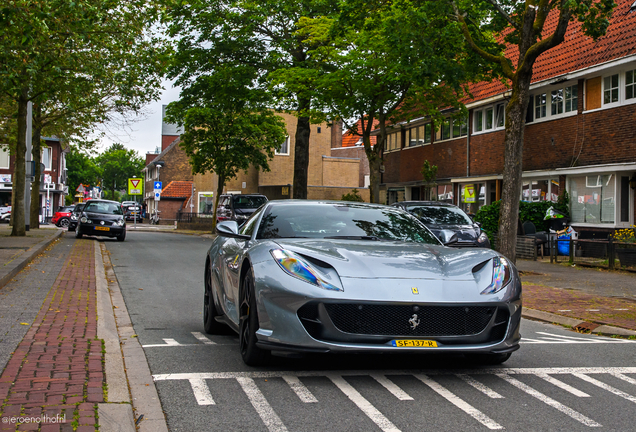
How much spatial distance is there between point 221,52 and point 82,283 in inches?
737

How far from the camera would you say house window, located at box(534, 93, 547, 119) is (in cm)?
2402

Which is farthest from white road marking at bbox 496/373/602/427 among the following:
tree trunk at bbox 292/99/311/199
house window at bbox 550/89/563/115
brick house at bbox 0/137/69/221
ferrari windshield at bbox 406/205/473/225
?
brick house at bbox 0/137/69/221

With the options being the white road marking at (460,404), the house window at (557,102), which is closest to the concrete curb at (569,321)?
the white road marking at (460,404)

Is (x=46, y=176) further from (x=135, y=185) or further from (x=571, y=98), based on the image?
(x=571, y=98)

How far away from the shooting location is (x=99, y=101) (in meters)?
26.3

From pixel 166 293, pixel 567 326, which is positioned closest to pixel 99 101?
pixel 166 293

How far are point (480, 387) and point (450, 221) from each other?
38.2 ft

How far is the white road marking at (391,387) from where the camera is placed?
4629mm

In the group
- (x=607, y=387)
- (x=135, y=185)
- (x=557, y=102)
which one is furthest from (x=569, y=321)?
(x=135, y=185)

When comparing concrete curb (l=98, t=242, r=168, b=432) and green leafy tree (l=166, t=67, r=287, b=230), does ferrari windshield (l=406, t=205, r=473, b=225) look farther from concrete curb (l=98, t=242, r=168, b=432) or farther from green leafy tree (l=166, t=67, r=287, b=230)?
green leafy tree (l=166, t=67, r=287, b=230)

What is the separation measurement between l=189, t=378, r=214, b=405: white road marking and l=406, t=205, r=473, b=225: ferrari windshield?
11.9 m

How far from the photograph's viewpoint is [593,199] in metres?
21.2

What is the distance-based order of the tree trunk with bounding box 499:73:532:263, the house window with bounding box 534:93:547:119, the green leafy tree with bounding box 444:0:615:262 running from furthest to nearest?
1. the house window with bounding box 534:93:547:119
2. the tree trunk with bounding box 499:73:532:263
3. the green leafy tree with bounding box 444:0:615:262

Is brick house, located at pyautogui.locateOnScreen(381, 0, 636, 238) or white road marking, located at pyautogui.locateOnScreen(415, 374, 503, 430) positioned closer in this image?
white road marking, located at pyautogui.locateOnScreen(415, 374, 503, 430)
